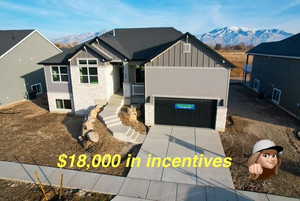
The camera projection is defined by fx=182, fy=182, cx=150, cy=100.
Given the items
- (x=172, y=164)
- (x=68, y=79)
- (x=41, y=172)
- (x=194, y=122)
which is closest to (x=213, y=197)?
(x=172, y=164)

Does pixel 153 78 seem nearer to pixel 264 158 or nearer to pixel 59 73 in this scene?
pixel 59 73

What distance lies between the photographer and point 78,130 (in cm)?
1404

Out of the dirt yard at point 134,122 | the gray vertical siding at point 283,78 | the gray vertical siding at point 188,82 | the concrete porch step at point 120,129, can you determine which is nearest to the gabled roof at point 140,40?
the gray vertical siding at point 188,82

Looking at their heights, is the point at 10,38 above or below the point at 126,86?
above

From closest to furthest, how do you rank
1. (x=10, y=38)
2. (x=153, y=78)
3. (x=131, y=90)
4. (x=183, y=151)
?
(x=183, y=151) < (x=153, y=78) < (x=131, y=90) < (x=10, y=38)

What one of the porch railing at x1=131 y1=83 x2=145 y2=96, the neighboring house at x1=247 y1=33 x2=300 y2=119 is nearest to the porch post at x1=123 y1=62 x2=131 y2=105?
the porch railing at x1=131 y1=83 x2=145 y2=96

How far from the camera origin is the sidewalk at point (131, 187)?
763 cm

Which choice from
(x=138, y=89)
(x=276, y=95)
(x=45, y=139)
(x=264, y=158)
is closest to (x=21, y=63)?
(x=45, y=139)

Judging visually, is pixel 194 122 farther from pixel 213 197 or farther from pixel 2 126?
pixel 2 126

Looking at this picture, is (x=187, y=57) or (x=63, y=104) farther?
(x=63, y=104)

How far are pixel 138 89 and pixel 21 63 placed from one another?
15.0 meters

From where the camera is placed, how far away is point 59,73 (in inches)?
655

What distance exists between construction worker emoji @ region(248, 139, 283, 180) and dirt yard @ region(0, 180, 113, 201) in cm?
588

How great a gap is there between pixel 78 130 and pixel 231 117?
12.4 metres
